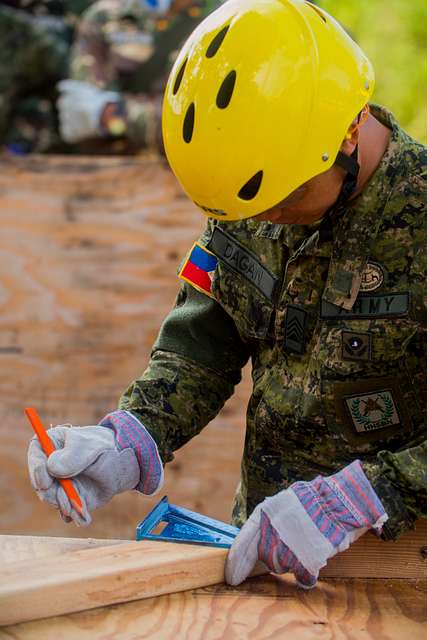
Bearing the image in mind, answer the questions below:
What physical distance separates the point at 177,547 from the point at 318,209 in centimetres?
71

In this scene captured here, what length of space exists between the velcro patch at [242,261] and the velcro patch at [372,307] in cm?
17

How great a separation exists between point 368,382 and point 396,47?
4.05m

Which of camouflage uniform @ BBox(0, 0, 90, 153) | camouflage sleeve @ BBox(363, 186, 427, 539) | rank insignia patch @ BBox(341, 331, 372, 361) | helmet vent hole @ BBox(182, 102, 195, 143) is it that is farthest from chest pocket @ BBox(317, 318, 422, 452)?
camouflage uniform @ BBox(0, 0, 90, 153)

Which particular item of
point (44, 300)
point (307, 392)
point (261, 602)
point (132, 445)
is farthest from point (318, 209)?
point (44, 300)

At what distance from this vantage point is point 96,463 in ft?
6.58

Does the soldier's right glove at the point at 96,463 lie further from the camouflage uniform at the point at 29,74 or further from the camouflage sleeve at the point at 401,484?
the camouflage uniform at the point at 29,74

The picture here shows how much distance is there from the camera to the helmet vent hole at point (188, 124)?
1797 millimetres

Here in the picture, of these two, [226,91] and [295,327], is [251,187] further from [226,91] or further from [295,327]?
[295,327]

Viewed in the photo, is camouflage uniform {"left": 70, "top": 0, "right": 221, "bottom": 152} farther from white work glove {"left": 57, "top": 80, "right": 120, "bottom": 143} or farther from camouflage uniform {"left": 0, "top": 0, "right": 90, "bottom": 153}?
camouflage uniform {"left": 0, "top": 0, "right": 90, "bottom": 153}

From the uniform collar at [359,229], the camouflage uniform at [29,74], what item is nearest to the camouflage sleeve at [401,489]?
the uniform collar at [359,229]

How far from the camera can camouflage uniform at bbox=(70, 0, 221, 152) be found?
501 centimetres

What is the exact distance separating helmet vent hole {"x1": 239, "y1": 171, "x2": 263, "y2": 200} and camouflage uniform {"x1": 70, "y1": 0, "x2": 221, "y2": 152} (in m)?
3.16

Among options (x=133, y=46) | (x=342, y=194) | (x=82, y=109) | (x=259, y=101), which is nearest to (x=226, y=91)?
(x=259, y=101)

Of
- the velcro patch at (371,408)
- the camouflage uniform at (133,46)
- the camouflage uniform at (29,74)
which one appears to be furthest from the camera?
the camouflage uniform at (29,74)
